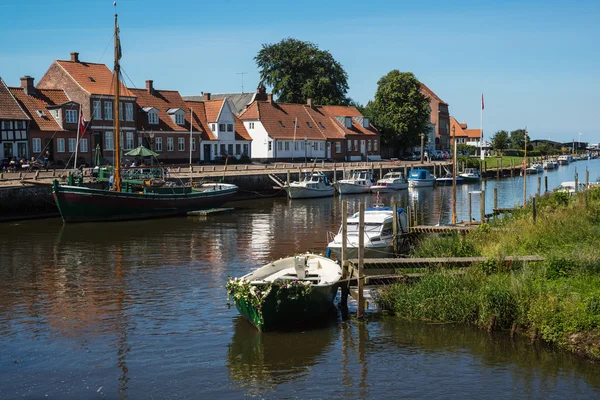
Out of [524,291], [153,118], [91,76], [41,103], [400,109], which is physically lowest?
[524,291]

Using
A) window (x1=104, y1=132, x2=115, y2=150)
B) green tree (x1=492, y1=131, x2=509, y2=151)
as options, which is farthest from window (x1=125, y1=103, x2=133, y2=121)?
green tree (x1=492, y1=131, x2=509, y2=151)

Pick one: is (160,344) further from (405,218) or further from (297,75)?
(297,75)

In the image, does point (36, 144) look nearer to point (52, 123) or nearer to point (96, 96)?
point (52, 123)

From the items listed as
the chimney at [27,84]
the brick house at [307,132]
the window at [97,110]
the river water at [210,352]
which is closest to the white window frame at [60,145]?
the window at [97,110]

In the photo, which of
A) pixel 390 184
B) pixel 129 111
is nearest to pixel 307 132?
pixel 390 184

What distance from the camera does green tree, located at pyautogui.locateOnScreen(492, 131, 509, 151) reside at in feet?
497

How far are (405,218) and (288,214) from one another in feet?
69.6

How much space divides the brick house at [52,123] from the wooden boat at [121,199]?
666 inches

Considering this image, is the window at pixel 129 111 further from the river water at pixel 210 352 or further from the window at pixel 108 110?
the river water at pixel 210 352

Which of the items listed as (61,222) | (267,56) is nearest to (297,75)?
(267,56)

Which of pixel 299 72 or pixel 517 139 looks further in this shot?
pixel 517 139

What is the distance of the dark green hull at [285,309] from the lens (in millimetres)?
18328

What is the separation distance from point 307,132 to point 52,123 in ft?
117

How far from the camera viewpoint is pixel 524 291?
1783 cm
